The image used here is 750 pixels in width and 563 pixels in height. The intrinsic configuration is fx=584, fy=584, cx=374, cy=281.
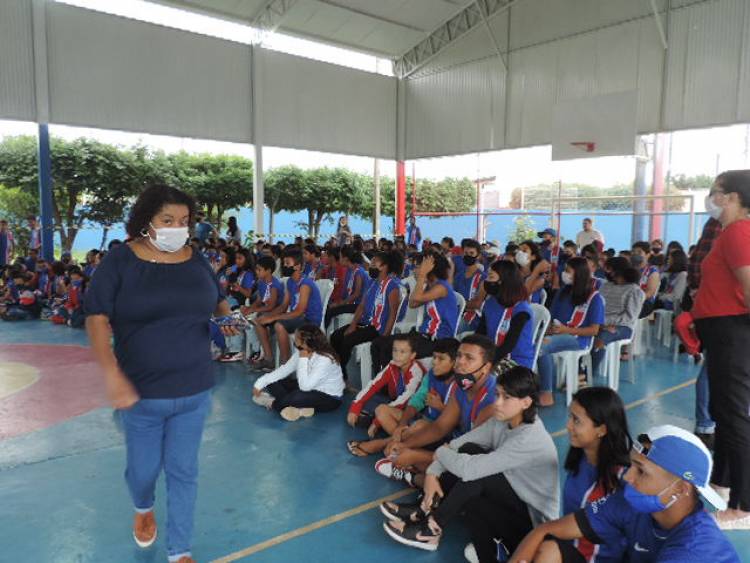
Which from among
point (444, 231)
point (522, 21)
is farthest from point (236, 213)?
point (522, 21)

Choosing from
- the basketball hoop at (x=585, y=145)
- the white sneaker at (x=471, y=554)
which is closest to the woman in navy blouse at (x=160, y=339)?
the white sneaker at (x=471, y=554)

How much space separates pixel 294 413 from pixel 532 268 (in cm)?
307

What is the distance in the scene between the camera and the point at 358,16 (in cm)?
1323

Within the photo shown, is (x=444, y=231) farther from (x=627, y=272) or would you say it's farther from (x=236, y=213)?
(x=627, y=272)

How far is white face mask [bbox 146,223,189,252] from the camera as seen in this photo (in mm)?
1970

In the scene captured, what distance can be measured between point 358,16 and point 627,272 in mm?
10680

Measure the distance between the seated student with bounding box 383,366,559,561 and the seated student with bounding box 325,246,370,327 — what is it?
3692mm

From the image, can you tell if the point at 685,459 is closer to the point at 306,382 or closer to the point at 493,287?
the point at 493,287

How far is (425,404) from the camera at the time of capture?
11.0 ft

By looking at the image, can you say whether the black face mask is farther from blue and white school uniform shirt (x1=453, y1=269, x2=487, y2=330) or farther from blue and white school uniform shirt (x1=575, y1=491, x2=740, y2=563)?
blue and white school uniform shirt (x1=575, y1=491, x2=740, y2=563)

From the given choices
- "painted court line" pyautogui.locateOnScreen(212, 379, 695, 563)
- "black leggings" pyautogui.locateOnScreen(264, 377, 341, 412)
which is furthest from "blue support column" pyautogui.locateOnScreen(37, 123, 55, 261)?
"painted court line" pyautogui.locateOnScreen(212, 379, 695, 563)

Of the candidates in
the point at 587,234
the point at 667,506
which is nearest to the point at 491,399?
the point at 667,506

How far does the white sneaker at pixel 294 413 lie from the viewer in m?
3.91

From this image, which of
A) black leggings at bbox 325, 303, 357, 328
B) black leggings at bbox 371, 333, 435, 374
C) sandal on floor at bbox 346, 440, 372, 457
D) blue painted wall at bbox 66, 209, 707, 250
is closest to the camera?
sandal on floor at bbox 346, 440, 372, 457
